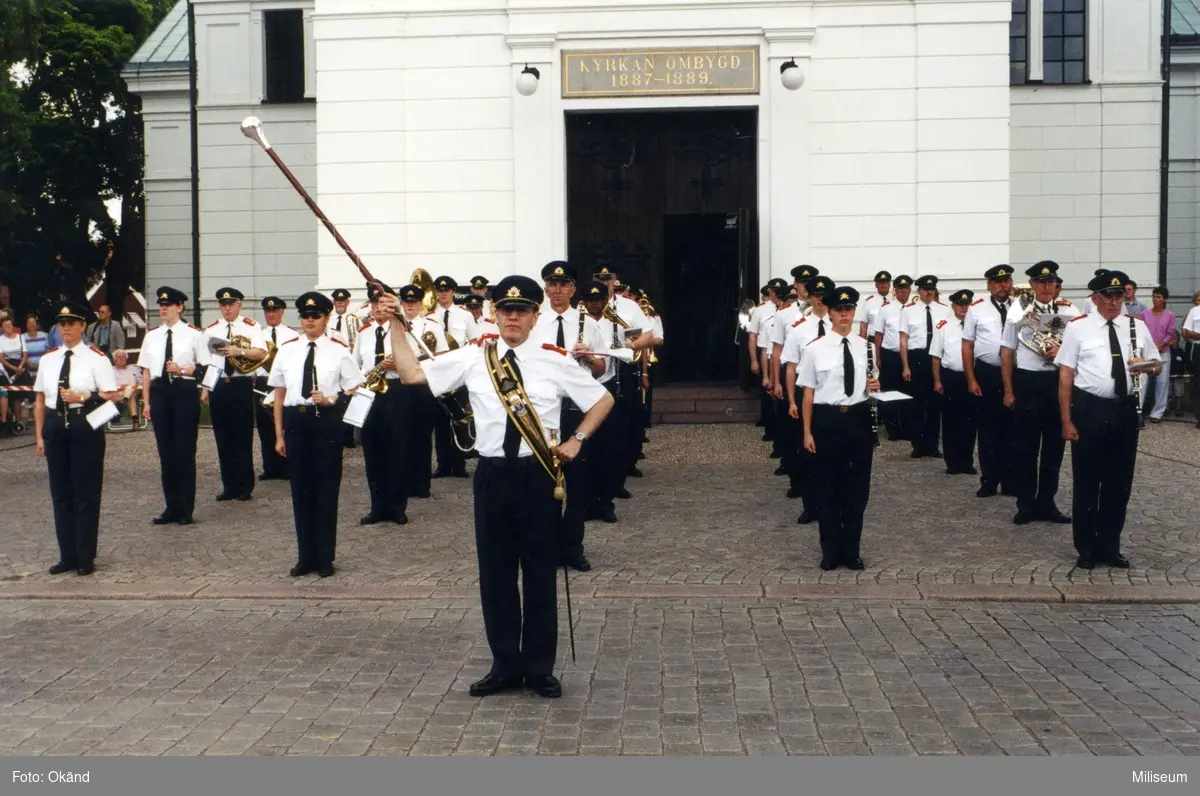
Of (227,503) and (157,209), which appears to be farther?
(157,209)

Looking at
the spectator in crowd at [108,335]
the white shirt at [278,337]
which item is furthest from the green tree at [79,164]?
the white shirt at [278,337]

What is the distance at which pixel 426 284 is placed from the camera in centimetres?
1412

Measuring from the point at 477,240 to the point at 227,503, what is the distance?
7474mm

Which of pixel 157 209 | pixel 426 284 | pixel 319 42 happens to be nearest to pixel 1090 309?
pixel 426 284

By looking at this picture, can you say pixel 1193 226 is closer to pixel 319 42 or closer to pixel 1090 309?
pixel 319 42

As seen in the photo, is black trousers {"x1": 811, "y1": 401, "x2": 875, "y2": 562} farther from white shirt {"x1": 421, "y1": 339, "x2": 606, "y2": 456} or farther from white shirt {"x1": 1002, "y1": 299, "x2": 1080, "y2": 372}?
white shirt {"x1": 421, "y1": 339, "x2": 606, "y2": 456}

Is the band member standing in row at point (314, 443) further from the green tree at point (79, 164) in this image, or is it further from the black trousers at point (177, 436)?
the green tree at point (79, 164)

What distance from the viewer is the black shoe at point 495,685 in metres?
7.61

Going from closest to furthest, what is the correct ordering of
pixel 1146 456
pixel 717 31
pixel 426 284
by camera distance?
pixel 426 284 → pixel 1146 456 → pixel 717 31

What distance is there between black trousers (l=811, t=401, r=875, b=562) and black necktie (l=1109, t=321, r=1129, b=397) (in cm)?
177

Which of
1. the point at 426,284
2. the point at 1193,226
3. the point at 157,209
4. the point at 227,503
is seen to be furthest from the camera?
the point at 157,209

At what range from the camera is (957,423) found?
16.1m

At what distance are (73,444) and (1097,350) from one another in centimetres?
A: 761

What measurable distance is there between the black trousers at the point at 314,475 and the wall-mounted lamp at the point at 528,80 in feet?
34.7
